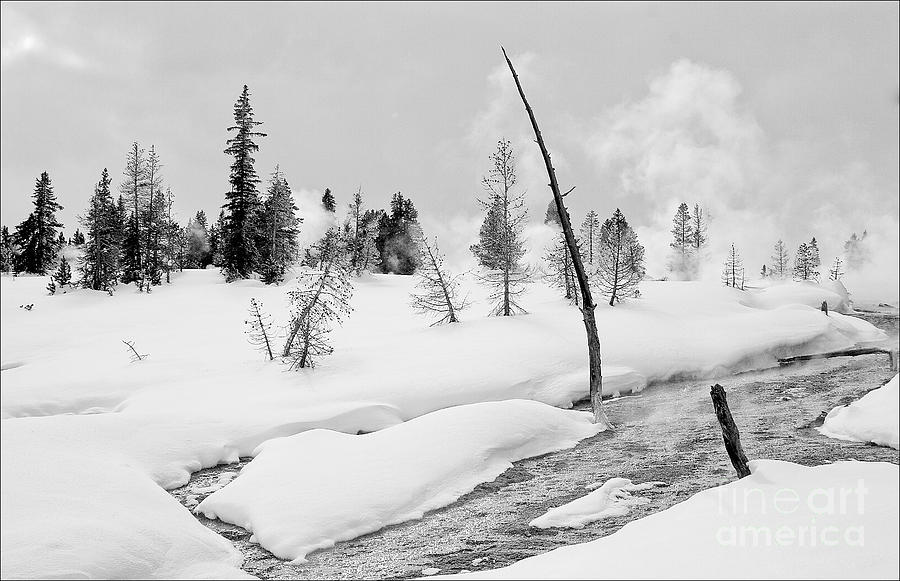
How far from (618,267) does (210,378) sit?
76.0 ft

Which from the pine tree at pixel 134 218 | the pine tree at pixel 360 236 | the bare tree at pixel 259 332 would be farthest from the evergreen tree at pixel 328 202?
the bare tree at pixel 259 332

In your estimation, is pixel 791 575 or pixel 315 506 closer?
pixel 791 575

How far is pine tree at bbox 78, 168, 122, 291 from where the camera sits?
135 feet

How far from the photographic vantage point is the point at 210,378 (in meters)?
21.1

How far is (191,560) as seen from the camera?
671 centimetres

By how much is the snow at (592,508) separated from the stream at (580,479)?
188mm

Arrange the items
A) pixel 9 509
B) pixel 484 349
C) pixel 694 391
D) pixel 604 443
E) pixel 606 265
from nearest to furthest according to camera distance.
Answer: pixel 9 509
pixel 604 443
pixel 694 391
pixel 484 349
pixel 606 265

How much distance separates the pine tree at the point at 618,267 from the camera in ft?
108

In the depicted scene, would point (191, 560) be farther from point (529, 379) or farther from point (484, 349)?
point (484, 349)

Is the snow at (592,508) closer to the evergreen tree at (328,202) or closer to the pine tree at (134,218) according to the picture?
the pine tree at (134,218)

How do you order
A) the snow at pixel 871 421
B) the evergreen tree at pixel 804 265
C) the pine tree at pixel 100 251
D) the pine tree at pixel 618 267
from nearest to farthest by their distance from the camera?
the snow at pixel 871 421, the pine tree at pixel 618 267, the pine tree at pixel 100 251, the evergreen tree at pixel 804 265

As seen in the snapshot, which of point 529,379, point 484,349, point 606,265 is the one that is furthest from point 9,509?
point 606,265

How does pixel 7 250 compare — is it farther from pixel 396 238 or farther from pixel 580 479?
pixel 580 479

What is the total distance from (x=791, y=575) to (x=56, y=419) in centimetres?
1323
